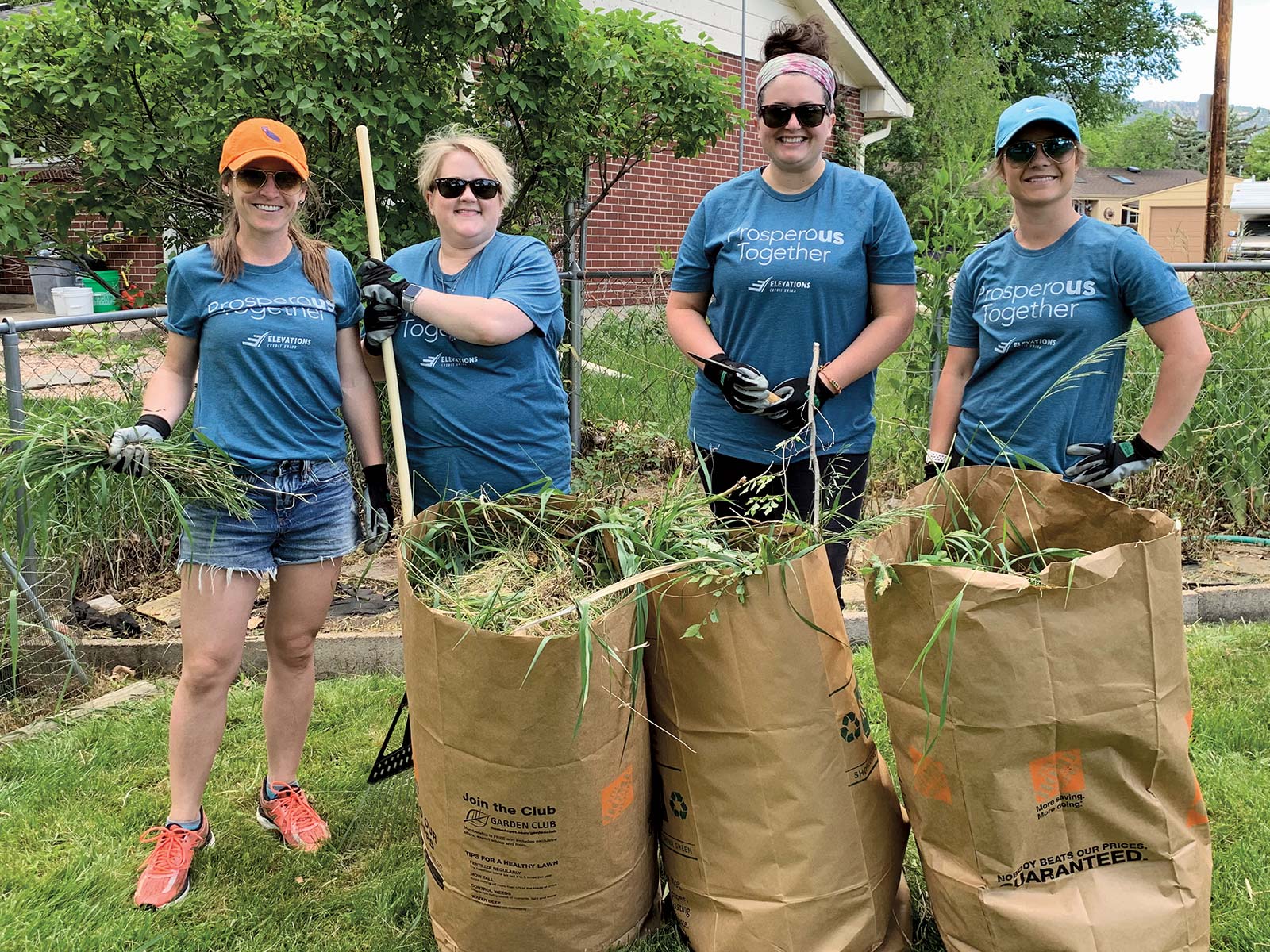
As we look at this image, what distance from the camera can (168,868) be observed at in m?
2.55

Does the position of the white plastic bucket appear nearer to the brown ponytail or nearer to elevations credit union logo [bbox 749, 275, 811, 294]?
the brown ponytail

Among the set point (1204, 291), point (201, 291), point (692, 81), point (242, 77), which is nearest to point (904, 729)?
point (201, 291)

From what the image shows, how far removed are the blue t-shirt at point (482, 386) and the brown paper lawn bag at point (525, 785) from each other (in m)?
0.47

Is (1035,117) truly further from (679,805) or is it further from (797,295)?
(679,805)

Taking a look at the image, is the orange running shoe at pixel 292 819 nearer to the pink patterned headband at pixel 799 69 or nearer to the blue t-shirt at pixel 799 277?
the blue t-shirt at pixel 799 277

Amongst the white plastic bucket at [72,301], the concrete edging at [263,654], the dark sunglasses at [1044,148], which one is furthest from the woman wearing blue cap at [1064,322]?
the white plastic bucket at [72,301]

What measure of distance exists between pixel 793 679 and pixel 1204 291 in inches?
193

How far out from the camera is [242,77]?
4102 mm

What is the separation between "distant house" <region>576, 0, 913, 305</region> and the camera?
12.1m

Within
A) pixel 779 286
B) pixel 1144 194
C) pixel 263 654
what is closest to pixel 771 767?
pixel 779 286

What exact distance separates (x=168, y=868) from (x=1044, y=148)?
2.80m

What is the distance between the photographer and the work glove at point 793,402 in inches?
104

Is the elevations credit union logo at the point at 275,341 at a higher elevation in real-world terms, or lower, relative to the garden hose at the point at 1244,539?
higher

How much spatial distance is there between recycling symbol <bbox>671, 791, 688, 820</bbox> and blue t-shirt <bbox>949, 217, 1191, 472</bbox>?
1.06 meters
